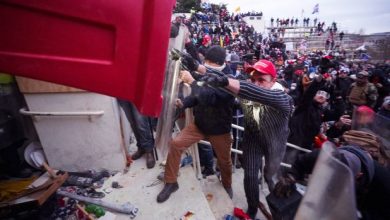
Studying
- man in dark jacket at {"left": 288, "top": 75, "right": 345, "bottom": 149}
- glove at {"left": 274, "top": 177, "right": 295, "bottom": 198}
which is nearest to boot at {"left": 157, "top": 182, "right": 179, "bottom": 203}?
glove at {"left": 274, "top": 177, "right": 295, "bottom": 198}

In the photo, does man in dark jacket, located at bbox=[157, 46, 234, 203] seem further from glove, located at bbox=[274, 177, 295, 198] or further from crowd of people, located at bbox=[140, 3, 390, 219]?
glove, located at bbox=[274, 177, 295, 198]

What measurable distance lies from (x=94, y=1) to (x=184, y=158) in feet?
10.7

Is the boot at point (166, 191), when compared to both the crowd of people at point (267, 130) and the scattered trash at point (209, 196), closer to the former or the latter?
the crowd of people at point (267, 130)

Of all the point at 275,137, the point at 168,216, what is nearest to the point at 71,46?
the point at 168,216

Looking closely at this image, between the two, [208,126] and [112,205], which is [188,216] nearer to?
[112,205]

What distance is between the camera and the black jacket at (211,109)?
3189 mm

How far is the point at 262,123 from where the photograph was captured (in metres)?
3.01

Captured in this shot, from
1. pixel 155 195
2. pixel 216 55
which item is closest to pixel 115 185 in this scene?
pixel 155 195

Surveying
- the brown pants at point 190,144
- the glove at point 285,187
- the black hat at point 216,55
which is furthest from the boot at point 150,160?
the glove at point 285,187

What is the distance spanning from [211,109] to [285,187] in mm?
1320

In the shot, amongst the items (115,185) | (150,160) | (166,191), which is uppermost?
(150,160)

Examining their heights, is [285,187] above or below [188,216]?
above

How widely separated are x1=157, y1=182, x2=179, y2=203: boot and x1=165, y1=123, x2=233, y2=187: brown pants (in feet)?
0.21

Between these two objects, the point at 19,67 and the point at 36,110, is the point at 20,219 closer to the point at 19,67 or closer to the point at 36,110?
the point at 36,110
